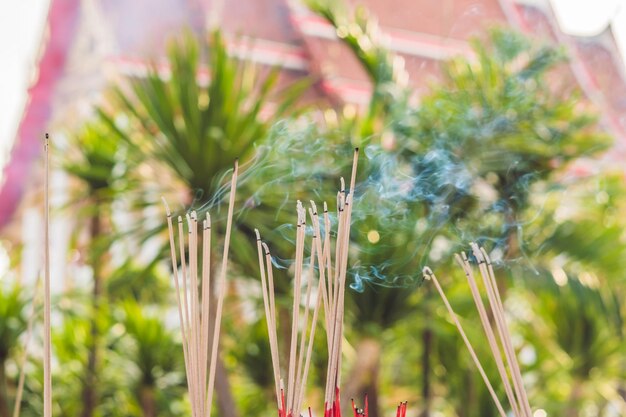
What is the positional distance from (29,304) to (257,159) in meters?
1.09

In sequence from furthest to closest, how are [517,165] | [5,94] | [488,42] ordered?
[5,94] → [488,42] → [517,165]

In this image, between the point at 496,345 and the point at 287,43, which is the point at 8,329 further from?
the point at 496,345

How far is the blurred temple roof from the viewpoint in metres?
3.46

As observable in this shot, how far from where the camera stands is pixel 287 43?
3639 millimetres

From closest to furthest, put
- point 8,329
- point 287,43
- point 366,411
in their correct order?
1. point 366,411
2. point 8,329
3. point 287,43

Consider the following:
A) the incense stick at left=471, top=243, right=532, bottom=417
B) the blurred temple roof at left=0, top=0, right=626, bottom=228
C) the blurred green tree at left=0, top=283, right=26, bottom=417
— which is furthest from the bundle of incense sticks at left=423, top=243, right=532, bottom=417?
the blurred temple roof at left=0, top=0, right=626, bottom=228

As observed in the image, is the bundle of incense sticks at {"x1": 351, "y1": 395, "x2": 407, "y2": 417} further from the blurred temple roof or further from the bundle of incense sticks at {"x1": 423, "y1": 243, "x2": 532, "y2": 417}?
the blurred temple roof

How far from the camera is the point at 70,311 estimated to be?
2.54 metres

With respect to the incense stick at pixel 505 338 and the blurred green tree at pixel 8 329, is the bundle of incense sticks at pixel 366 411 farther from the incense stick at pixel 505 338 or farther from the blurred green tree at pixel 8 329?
the blurred green tree at pixel 8 329

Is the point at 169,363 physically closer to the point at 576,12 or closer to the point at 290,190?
the point at 290,190

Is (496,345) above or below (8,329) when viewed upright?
below

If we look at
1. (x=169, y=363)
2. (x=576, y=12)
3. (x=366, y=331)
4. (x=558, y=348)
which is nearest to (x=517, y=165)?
(x=366, y=331)

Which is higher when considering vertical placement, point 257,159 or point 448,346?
point 257,159

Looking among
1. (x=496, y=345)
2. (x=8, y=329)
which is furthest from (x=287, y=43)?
(x=496, y=345)
